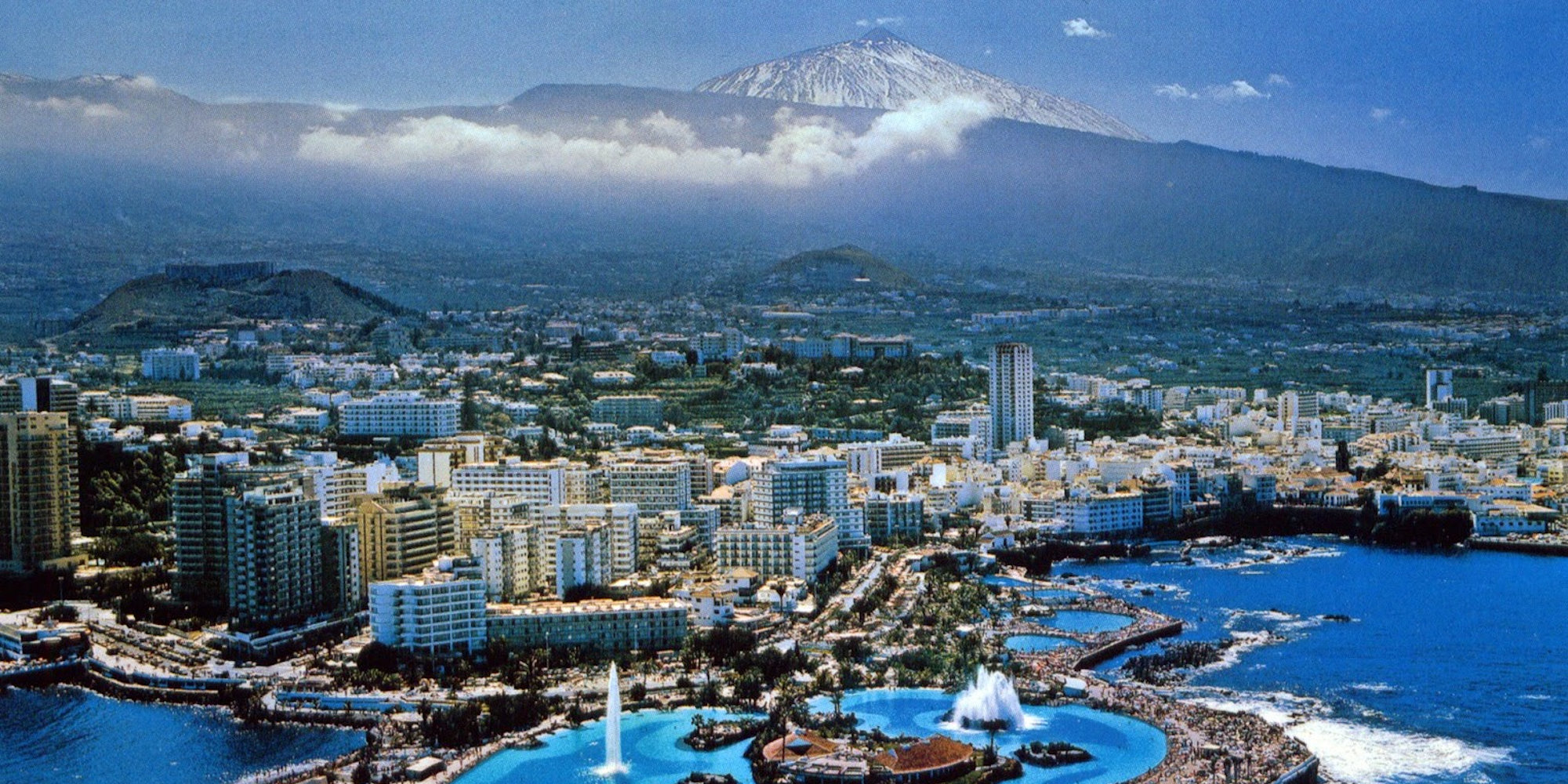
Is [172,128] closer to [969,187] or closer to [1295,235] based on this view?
[969,187]

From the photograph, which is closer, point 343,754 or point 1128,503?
point 343,754

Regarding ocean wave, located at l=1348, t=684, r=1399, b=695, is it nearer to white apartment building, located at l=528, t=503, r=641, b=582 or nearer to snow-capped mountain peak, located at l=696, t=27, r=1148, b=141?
white apartment building, located at l=528, t=503, r=641, b=582

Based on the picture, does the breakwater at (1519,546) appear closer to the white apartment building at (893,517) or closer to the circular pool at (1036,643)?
the white apartment building at (893,517)

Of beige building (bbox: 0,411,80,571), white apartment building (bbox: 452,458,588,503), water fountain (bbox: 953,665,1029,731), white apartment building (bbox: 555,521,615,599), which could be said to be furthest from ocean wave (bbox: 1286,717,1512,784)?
beige building (bbox: 0,411,80,571)

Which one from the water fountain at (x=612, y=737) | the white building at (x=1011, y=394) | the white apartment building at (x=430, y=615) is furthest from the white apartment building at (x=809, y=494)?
the white building at (x=1011, y=394)

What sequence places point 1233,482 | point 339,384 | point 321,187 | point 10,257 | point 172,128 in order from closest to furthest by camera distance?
point 1233,482 < point 339,384 < point 10,257 < point 172,128 < point 321,187

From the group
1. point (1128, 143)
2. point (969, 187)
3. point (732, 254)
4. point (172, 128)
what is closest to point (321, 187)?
point (172, 128)
